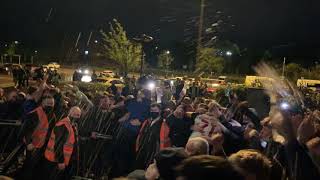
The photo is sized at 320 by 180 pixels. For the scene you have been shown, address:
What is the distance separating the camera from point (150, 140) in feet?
29.9

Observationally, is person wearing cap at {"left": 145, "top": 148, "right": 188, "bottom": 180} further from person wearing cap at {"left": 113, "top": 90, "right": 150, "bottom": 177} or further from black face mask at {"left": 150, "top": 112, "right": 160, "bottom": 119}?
person wearing cap at {"left": 113, "top": 90, "right": 150, "bottom": 177}

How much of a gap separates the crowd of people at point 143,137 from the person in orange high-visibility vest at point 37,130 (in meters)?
0.02

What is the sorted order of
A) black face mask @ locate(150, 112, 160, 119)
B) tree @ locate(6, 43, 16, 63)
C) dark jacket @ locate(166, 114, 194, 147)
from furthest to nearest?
1. tree @ locate(6, 43, 16, 63)
2. black face mask @ locate(150, 112, 160, 119)
3. dark jacket @ locate(166, 114, 194, 147)

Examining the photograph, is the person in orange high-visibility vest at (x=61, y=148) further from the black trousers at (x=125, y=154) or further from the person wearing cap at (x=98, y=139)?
the person wearing cap at (x=98, y=139)

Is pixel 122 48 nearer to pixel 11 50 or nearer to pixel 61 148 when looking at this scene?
pixel 61 148

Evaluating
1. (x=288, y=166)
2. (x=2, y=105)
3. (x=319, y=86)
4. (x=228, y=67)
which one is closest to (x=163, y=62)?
→ (x=228, y=67)

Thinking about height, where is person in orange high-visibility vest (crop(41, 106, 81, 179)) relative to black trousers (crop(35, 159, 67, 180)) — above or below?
above

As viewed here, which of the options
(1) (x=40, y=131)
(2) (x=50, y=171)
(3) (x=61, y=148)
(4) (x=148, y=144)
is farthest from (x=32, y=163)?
(4) (x=148, y=144)

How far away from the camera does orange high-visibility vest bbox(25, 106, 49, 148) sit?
8.25 meters

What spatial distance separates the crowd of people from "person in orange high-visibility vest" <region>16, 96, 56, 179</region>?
17mm

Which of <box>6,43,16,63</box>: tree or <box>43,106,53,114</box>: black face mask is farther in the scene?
<box>6,43,16,63</box>: tree

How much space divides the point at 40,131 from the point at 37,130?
0.08m

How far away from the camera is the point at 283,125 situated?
465 cm

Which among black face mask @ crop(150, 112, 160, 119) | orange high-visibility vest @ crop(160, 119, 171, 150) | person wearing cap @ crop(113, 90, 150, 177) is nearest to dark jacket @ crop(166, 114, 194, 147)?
orange high-visibility vest @ crop(160, 119, 171, 150)
